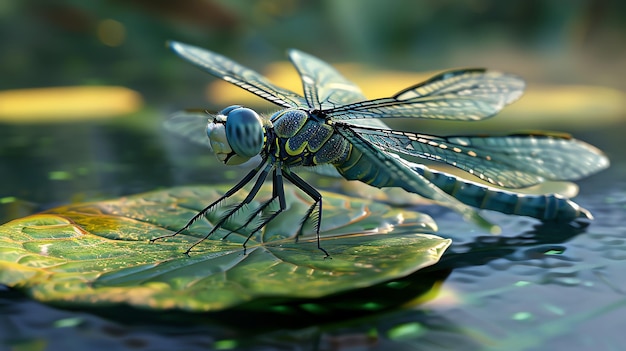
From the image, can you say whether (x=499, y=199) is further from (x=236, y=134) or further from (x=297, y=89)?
(x=297, y=89)

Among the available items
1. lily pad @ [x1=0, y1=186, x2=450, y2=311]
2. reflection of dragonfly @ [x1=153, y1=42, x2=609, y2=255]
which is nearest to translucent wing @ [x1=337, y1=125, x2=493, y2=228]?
reflection of dragonfly @ [x1=153, y1=42, x2=609, y2=255]

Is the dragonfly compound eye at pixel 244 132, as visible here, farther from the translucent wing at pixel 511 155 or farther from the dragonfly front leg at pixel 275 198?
the translucent wing at pixel 511 155

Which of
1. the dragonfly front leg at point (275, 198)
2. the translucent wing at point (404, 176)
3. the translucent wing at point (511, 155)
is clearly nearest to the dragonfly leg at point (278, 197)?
the dragonfly front leg at point (275, 198)

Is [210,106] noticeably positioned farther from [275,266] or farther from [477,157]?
[275,266]

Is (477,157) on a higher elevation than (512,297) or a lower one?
higher

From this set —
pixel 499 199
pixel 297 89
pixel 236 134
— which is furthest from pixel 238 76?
pixel 297 89

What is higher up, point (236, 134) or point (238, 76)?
point (238, 76)

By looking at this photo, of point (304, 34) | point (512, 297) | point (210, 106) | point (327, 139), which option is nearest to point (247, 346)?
point (512, 297)
